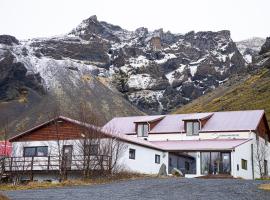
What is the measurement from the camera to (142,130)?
54.6m

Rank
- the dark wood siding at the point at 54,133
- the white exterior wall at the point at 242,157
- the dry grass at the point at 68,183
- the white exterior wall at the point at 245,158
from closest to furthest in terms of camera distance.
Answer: the dry grass at the point at 68,183 < the dark wood siding at the point at 54,133 < the white exterior wall at the point at 242,157 < the white exterior wall at the point at 245,158

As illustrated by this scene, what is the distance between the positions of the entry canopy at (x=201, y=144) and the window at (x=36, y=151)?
37.3 feet

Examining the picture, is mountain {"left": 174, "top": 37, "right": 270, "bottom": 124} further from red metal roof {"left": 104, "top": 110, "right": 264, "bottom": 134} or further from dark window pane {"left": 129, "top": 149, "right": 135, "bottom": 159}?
dark window pane {"left": 129, "top": 149, "right": 135, "bottom": 159}

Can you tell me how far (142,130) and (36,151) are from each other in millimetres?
15300

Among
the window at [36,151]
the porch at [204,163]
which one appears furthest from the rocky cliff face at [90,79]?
the window at [36,151]

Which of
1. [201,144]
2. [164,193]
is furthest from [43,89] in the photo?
[164,193]

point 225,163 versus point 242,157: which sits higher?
point 242,157

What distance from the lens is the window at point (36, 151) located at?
137 feet

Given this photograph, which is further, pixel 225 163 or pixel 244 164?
pixel 244 164

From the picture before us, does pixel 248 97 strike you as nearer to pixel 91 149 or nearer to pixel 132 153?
pixel 132 153

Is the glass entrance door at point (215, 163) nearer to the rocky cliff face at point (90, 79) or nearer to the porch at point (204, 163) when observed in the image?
the porch at point (204, 163)

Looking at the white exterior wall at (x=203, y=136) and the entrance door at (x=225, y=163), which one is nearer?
the entrance door at (x=225, y=163)

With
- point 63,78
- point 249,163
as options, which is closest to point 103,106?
point 63,78

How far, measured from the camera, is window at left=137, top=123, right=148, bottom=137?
5421 centimetres
